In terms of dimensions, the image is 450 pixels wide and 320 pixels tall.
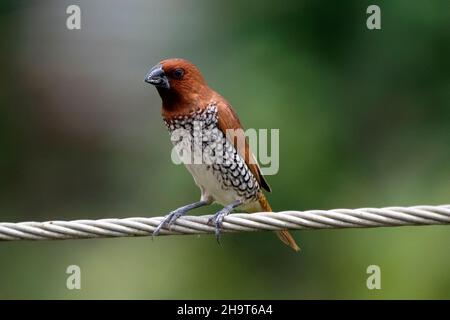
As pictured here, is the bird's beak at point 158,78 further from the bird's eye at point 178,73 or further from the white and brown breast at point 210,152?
the white and brown breast at point 210,152

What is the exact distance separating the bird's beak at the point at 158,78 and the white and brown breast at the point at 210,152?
0.70 feet

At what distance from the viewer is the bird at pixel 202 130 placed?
578 cm

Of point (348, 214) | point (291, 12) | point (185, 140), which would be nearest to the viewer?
point (348, 214)

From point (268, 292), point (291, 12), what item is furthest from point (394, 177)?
point (291, 12)

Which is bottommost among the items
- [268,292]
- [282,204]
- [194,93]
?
[268,292]

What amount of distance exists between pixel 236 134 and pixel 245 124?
2441 mm

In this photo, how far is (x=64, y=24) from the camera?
10805 millimetres

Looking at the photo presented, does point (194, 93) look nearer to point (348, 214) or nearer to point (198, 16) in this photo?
point (348, 214)

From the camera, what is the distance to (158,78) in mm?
5750

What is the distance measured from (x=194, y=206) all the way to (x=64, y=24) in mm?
5471

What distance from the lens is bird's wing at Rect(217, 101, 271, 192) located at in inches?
229

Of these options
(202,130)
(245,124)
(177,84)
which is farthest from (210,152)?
(245,124)

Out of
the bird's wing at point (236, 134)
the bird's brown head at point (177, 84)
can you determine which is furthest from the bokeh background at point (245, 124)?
the bird's brown head at point (177, 84)

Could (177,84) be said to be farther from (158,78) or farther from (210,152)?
(210,152)
